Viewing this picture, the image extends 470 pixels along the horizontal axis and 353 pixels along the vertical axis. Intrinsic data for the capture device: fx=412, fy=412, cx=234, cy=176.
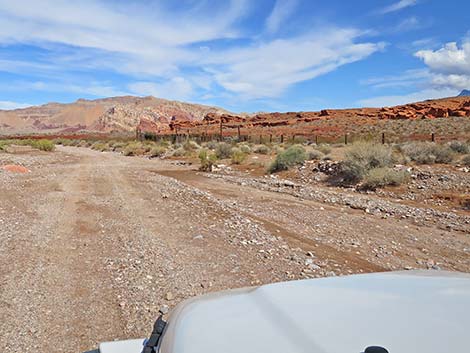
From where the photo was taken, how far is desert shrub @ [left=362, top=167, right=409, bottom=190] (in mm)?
14375

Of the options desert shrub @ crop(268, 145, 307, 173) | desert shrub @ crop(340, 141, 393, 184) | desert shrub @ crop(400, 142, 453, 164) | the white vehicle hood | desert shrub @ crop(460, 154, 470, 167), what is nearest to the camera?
the white vehicle hood

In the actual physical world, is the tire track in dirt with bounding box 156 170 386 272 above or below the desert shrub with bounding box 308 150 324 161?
below

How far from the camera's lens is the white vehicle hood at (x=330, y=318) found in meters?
1.47

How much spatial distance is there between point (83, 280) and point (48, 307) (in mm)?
802

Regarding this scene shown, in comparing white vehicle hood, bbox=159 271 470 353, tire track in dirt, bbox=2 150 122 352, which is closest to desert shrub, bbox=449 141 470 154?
tire track in dirt, bbox=2 150 122 352

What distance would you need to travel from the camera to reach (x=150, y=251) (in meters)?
6.42

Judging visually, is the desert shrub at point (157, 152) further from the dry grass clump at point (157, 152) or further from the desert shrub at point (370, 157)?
the desert shrub at point (370, 157)

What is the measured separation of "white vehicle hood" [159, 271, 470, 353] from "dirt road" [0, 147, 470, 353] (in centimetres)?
236

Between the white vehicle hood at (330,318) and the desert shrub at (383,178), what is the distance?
12890 mm

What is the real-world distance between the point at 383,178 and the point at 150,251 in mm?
10448

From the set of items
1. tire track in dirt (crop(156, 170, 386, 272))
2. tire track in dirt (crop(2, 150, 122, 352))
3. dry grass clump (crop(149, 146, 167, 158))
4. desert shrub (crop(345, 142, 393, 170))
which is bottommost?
tire track in dirt (crop(156, 170, 386, 272))

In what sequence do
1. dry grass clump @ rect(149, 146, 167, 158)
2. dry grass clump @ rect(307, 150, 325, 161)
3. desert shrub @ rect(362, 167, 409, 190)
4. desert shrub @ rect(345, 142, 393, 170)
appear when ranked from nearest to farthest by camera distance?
desert shrub @ rect(362, 167, 409, 190) < desert shrub @ rect(345, 142, 393, 170) < dry grass clump @ rect(307, 150, 325, 161) < dry grass clump @ rect(149, 146, 167, 158)

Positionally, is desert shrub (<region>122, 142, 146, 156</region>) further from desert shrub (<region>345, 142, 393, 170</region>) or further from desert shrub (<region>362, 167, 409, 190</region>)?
desert shrub (<region>362, 167, 409, 190</region>)

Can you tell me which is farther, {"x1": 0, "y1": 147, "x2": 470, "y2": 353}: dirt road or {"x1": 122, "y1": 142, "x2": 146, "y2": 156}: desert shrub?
{"x1": 122, "y1": 142, "x2": 146, "y2": 156}: desert shrub
